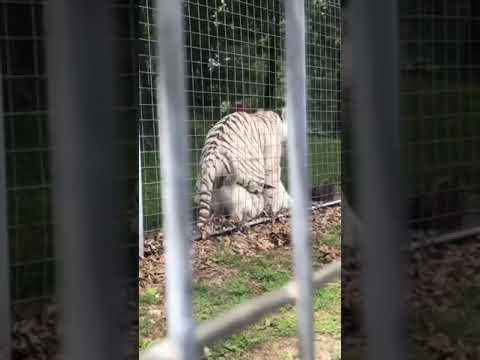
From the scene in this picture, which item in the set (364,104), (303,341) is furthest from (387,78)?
(303,341)

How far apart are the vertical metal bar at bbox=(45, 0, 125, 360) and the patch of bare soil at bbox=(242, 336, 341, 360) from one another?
213 cm

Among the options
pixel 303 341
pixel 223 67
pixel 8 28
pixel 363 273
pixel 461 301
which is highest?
pixel 223 67

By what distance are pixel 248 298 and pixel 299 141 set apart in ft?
4.35

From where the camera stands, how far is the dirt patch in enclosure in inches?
126

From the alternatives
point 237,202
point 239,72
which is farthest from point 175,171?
point 237,202

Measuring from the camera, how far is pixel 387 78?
0.34 m

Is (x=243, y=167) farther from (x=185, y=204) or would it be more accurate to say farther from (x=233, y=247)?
(x=185, y=204)

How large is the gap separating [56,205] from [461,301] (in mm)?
A: 614

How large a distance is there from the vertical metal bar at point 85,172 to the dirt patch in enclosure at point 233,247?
2.72 m

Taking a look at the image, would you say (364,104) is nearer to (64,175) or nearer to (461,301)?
(64,175)

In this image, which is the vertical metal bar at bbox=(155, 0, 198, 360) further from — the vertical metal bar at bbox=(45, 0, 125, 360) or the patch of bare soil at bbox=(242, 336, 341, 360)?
the patch of bare soil at bbox=(242, 336, 341, 360)

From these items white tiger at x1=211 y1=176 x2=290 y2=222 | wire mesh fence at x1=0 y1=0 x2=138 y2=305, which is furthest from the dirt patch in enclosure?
wire mesh fence at x1=0 y1=0 x2=138 y2=305

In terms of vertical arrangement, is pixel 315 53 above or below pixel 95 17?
above

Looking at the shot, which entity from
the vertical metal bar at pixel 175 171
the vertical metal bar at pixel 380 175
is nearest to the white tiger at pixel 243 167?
the vertical metal bar at pixel 175 171
